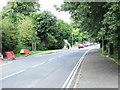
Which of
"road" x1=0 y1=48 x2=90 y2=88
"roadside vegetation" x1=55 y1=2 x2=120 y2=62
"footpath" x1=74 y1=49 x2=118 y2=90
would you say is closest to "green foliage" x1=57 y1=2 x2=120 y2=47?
"roadside vegetation" x1=55 y1=2 x2=120 y2=62

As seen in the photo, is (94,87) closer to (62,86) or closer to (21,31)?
(62,86)

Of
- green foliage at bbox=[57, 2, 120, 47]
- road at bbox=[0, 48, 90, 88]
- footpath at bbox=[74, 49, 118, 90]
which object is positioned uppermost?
green foliage at bbox=[57, 2, 120, 47]

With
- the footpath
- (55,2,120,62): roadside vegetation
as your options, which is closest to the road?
the footpath

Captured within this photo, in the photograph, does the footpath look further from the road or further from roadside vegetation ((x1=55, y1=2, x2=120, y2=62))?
roadside vegetation ((x1=55, y1=2, x2=120, y2=62))

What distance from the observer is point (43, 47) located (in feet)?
179

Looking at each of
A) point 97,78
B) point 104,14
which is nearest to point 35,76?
point 97,78

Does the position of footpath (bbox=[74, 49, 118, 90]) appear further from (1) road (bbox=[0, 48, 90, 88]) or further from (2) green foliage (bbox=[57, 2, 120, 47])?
(2) green foliage (bbox=[57, 2, 120, 47])

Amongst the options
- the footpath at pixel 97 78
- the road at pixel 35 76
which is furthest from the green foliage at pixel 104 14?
the road at pixel 35 76

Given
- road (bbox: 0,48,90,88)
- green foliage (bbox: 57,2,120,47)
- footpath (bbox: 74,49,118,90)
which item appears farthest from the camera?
green foliage (bbox: 57,2,120,47)

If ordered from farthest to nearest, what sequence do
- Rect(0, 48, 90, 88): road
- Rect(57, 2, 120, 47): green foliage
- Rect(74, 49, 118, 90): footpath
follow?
Rect(57, 2, 120, 47): green foliage
Rect(0, 48, 90, 88): road
Rect(74, 49, 118, 90): footpath

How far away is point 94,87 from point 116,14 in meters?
A: 4.37

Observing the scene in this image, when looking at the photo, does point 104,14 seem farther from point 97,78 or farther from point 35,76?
point 35,76

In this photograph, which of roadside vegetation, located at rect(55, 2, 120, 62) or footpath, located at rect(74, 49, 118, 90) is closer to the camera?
footpath, located at rect(74, 49, 118, 90)

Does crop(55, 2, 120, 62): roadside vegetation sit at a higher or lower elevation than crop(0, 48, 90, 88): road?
higher
